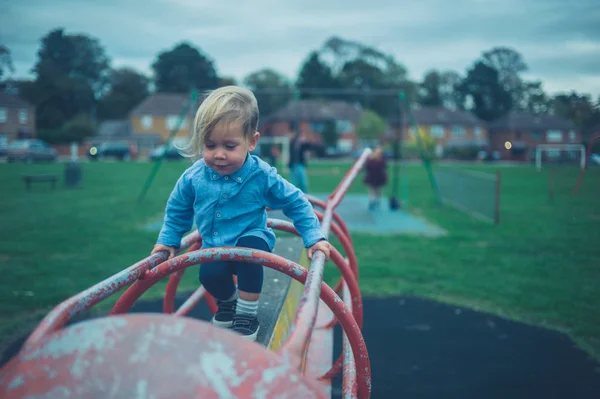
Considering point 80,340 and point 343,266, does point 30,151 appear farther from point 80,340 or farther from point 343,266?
point 80,340

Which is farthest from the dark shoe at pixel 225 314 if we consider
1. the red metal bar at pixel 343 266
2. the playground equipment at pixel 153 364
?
the playground equipment at pixel 153 364

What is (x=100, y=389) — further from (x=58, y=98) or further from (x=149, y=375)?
(x=58, y=98)

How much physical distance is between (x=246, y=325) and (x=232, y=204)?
1.80ft

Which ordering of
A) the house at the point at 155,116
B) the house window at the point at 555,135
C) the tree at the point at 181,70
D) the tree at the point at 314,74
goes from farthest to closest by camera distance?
the tree at the point at 314,74 < the house at the point at 155,116 < the tree at the point at 181,70 < the house window at the point at 555,135

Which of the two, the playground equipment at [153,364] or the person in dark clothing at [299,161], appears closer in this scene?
the playground equipment at [153,364]

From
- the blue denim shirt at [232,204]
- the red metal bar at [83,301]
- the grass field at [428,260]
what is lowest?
the grass field at [428,260]

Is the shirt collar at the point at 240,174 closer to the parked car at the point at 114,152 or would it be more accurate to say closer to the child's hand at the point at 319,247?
the child's hand at the point at 319,247

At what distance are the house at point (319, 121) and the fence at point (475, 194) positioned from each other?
116 feet

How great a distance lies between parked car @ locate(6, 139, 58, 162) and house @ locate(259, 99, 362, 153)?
65.5 feet

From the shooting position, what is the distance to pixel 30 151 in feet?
116

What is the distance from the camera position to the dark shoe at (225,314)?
8.31 ft

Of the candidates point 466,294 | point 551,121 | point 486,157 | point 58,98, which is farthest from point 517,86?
point 466,294

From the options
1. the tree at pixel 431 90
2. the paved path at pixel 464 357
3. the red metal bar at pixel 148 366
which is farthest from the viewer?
the tree at pixel 431 90

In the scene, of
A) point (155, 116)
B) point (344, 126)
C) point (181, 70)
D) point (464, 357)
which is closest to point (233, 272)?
point (464, 357)
